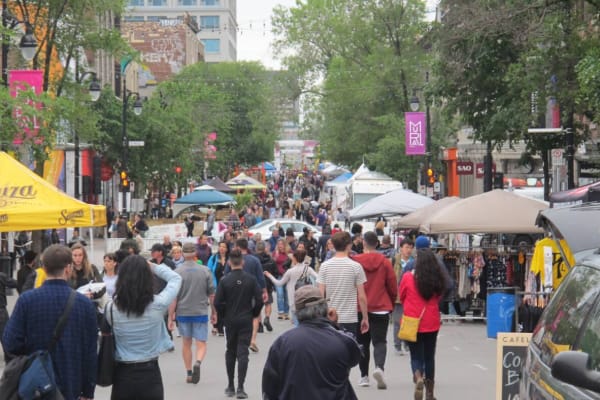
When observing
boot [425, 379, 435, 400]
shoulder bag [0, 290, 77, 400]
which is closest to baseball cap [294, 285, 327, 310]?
shoulder bag [0, 290, 77, 400]

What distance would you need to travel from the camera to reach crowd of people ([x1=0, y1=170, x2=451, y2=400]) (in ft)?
23.5

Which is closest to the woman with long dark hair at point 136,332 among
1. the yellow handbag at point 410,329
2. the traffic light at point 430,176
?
the yellow handbag at point 410,329

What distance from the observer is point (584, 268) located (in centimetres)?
629

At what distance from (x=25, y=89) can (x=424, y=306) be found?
17736mm

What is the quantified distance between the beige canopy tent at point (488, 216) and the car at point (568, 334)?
1369cm

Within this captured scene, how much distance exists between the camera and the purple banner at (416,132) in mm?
49312

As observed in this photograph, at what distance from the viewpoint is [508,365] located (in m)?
10.3

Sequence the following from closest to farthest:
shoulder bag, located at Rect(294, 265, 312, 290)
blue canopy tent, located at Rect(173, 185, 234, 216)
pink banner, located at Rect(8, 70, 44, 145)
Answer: shoulder bag, located at Rect(294, 265, 312, 290) → pink banner, located at Rect(8, 70, 44, 145) → blue canopy tent, located at Rect(173, 185, 234, 216)

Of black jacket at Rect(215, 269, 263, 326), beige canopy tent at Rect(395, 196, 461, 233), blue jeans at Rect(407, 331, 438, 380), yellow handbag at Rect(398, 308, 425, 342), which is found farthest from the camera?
beige canopy tent at Rect(395, 196, 461, 233)

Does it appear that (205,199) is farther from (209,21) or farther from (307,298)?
(209,21)

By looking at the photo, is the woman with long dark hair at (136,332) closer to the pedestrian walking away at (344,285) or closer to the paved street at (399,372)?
the pedestrian walking away at (344,285)

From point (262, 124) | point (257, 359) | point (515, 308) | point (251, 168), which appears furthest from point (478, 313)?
point (251, 168)

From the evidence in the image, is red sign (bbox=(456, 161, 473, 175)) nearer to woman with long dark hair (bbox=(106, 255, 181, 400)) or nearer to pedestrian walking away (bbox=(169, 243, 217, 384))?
pedestrian walking away (bbox=(169, 243, 217, 384))

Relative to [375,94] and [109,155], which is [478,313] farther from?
[375,94]
